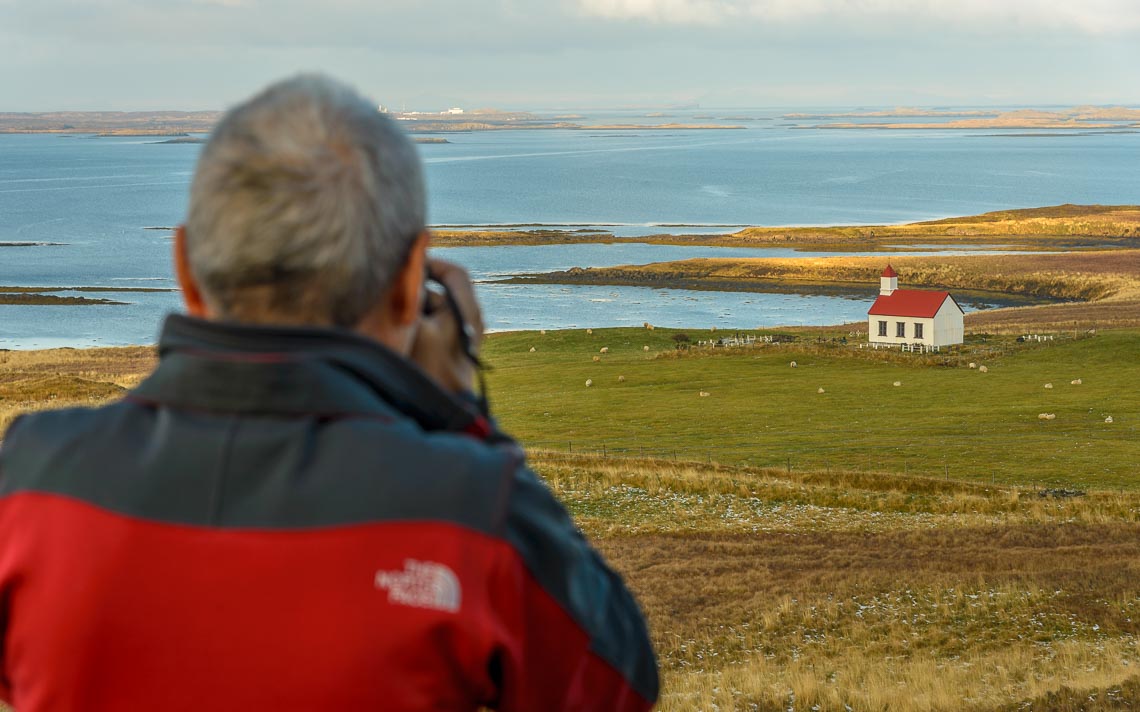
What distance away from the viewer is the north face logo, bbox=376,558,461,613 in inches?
65.8

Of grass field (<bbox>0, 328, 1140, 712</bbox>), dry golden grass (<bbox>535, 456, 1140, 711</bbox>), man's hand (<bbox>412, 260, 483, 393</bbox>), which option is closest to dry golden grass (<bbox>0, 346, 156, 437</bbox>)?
grass field (<bbox>0, 328, 1140, 712</bbox>)

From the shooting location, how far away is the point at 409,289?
1965 millimetres

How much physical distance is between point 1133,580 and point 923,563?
134 inches

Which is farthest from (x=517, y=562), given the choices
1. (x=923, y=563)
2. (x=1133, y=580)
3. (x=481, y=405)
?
(x=923, y=563)

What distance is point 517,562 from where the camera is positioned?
69.7 inches

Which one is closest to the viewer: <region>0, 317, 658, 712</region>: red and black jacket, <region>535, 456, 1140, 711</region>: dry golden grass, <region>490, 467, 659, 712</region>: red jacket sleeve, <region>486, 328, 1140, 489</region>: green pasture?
<region>0, 317, 658, 712</region>: red and black jacket

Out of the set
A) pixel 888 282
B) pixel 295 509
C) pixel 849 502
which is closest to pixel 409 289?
A: pixel 295 509

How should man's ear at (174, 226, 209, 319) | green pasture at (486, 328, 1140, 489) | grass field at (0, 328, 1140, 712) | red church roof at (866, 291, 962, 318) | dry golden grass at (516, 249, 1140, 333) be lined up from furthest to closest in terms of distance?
dry golden grass at (516, 249, 1140, 333) → red church roof at (866, 291, 962, 318) → green pasture at (486, 328, 1140, 489) → grass field at (0, 328, 1140, 712) → man's ear at (174, 226, 209, 319)

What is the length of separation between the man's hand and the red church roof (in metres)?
57.0

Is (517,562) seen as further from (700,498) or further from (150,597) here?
(700,498)

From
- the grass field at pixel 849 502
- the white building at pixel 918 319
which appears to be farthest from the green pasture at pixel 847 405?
the white building at pixel 918 319

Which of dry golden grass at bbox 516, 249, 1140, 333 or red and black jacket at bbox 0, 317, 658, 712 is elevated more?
red and black jacket at bbox 0, 317, 658, 712

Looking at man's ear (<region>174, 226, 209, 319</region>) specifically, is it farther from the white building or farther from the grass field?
the white building

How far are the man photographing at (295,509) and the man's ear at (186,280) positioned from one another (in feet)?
0.07
